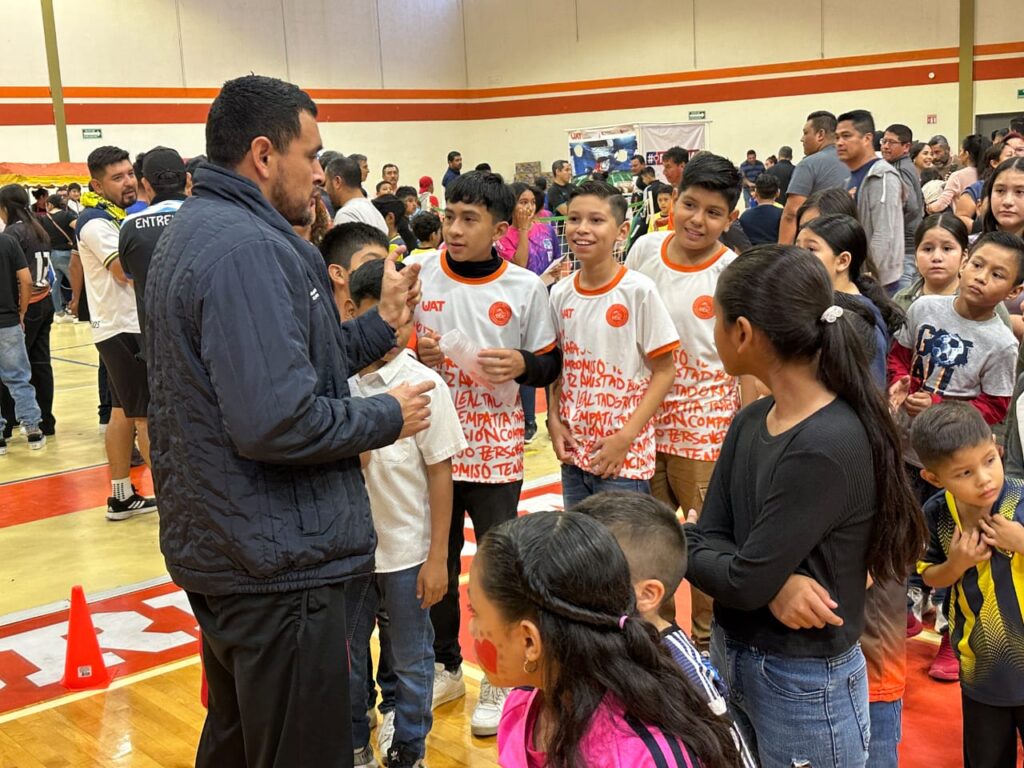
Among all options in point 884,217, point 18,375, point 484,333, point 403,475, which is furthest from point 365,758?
point 18,375

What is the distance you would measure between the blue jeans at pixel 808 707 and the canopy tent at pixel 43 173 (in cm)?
1860

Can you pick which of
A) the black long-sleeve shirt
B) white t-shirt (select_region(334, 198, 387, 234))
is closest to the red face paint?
the black long-sleeve shirt

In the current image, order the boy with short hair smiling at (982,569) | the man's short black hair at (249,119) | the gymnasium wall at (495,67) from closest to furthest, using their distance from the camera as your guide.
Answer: the man's short black hair at (249,119) < the boy with short hair smiling at (982,569) < the gymnasium wall at (495,67)

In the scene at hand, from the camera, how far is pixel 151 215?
5.32 meters

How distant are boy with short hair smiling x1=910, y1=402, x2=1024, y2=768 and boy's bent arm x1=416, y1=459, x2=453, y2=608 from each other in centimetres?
135

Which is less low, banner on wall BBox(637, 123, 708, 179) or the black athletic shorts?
banner on wall BBox(637, 123, 708, 179)

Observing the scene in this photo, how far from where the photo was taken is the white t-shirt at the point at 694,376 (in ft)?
11.8

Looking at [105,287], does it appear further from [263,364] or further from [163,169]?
[263,364]

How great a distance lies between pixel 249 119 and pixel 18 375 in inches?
269

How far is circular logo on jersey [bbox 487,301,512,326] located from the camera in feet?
11.4

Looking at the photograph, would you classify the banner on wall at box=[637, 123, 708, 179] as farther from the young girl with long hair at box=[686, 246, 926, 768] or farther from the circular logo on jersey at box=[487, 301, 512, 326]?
the young girl with long hair at box=[686, 246, 926, 768]

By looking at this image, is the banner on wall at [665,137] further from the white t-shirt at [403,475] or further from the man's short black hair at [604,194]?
the white t-shirt at [403,475]

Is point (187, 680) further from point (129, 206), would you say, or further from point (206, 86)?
point (206, 86)

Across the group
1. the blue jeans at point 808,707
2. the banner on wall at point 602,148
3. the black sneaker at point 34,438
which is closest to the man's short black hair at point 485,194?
the blue jeans at point 808,707
